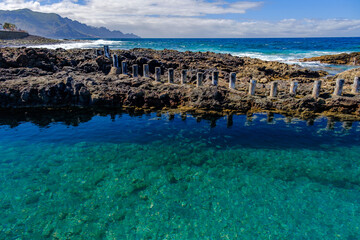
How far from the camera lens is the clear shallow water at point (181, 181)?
6.00m

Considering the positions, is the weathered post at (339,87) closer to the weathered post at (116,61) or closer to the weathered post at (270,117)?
the weathered post at (270,117)

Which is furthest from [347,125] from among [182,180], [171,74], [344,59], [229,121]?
[344,59]

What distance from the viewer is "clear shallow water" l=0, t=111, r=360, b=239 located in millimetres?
5996

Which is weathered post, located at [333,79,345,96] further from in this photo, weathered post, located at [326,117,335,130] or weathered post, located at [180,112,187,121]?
weathered post, located at [180,112,187,121]

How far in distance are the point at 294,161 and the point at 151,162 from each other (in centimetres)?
610

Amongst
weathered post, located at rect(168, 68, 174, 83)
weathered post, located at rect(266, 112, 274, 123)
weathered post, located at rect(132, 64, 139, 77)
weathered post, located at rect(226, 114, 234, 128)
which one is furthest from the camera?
weathered post, located at rect(132, 64, 139, 77)

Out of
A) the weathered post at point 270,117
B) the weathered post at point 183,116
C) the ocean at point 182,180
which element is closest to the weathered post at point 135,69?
the weathered post at point 183,116


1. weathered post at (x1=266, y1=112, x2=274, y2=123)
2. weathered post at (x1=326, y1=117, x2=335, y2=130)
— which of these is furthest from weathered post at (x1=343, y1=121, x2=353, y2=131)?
weathered post at (x1=266, y1=112, x2=274, y2=123)

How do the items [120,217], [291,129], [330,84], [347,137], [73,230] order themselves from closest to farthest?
[73,230] → [120,217] → [347,137] → [291,129] → [330,84]

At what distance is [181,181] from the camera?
7816 millimetres

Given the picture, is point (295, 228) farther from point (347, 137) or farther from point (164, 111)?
point (164, 111)

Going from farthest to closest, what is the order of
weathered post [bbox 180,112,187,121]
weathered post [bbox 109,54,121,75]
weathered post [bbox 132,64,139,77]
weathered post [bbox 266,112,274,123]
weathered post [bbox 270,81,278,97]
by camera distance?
weathered post [bbox 109,54,121,75] → weathered post [bbox 132,64,139,77] → weathered post [bbox 270,81,278,97] → weathered post [bbox 180,112,187,121] → weathered post [bbox 266,112,274,123]

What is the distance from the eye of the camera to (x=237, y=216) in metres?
6.34

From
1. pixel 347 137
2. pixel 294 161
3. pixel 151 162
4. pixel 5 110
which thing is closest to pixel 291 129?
pixel 347 137
